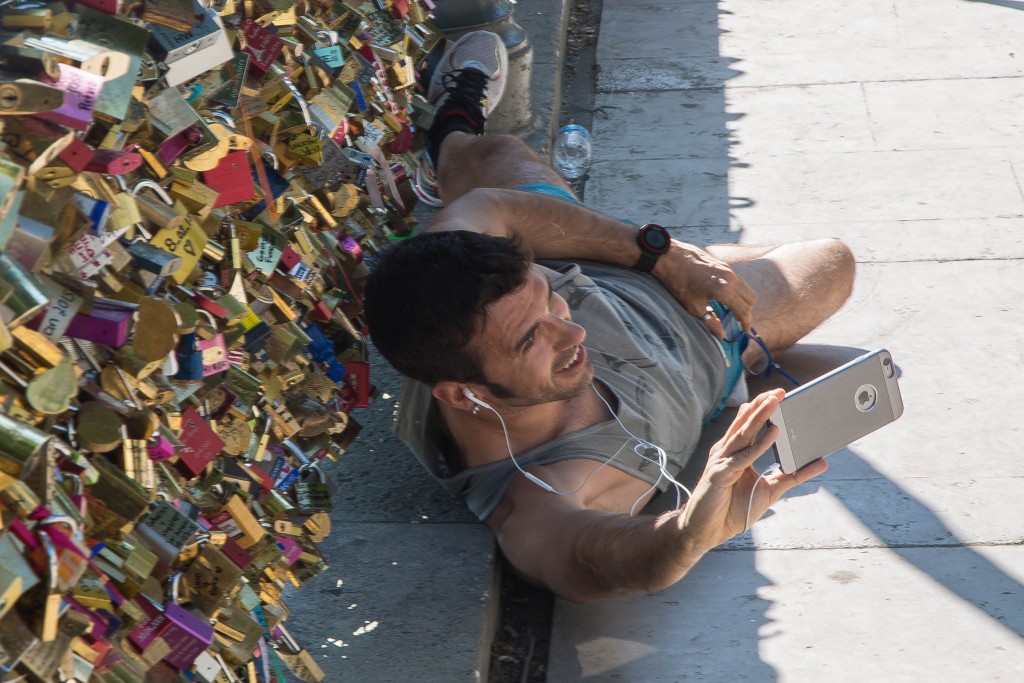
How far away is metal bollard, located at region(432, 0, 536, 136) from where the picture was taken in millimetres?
4812

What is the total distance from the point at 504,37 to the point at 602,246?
5.57ft

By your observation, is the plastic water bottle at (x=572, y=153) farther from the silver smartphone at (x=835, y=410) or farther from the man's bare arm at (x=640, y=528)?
the silver smartphone at (x=835, y=410)

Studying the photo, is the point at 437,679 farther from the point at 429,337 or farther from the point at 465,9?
the point at 465,9

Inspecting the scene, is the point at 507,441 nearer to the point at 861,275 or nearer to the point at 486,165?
the point at 486,165

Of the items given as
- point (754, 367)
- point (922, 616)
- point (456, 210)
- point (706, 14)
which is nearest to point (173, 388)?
point (456, 210)

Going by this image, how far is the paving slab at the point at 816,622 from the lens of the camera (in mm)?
2607

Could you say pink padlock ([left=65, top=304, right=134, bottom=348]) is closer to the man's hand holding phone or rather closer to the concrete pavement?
the man's hand holding phone

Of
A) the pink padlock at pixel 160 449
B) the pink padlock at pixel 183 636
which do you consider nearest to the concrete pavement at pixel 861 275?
the pink padlock at pixel 183 636

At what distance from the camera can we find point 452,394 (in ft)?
9.24

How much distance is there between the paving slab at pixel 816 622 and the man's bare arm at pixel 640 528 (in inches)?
6.6

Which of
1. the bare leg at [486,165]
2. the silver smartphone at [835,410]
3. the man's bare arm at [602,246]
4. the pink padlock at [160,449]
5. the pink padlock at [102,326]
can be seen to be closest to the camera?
the pink padlock at [102,326]

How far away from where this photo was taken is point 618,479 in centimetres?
297

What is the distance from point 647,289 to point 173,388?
6.12 feet

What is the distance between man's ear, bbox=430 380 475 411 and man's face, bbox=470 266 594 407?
0.24ft
